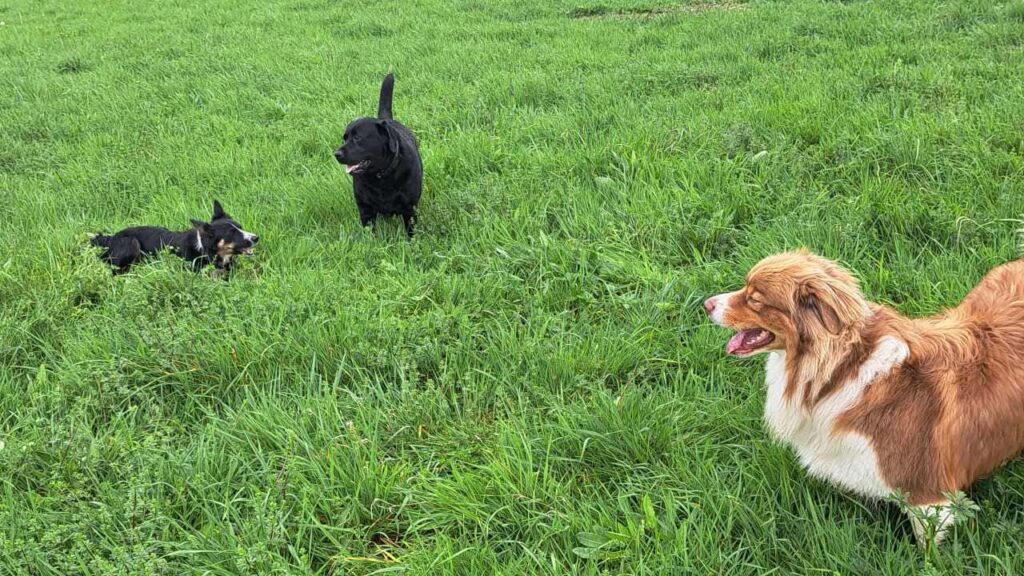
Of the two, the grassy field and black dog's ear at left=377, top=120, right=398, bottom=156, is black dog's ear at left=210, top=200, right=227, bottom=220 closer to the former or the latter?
the grassy field

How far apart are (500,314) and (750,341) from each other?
1314 millimetres

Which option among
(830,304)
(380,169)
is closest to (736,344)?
(830,304)

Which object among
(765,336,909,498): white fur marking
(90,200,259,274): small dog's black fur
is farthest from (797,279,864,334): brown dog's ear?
(90,200,259,274): small dog's black fur

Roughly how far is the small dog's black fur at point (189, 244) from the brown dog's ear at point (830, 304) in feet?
10.4

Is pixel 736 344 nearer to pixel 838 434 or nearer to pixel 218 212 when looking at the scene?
pixel 838 434

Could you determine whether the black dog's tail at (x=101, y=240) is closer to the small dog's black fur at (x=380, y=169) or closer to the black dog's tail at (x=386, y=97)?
the small dog's black fur at (x=380, y=169)

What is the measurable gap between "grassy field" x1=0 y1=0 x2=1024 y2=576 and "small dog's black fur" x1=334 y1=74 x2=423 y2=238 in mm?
183

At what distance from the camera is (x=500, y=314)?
9.96 feet

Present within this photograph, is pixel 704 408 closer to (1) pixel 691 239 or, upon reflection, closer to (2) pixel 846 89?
(1) pixel 691 239

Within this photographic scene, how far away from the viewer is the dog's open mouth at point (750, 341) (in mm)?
1943

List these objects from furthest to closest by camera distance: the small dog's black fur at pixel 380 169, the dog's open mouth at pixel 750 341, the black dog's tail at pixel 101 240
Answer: the small dog's black fur at pixel 380 169, the black dog's tail at pixel 101 240, the dog's open mouth at pixel 750 341

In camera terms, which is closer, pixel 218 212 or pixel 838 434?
pixel 838 434

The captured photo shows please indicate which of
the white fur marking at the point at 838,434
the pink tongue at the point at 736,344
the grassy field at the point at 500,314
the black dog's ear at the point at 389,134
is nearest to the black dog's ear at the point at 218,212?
the grassy field at the point at 500,314

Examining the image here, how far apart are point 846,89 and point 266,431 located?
15.8 feet
